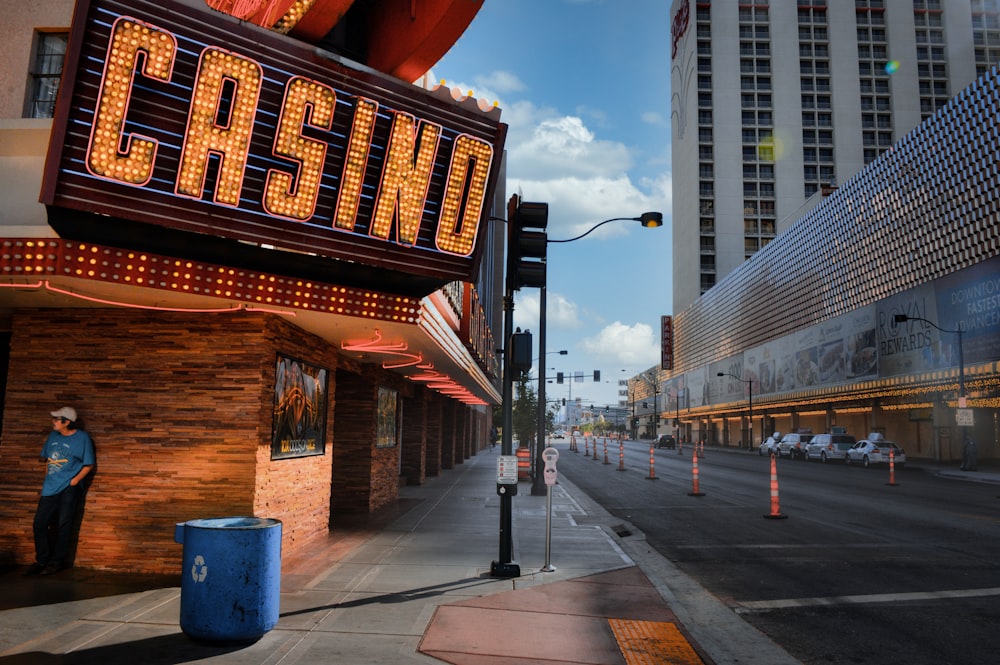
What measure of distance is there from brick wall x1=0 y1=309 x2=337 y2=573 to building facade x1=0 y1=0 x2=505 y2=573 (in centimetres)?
2

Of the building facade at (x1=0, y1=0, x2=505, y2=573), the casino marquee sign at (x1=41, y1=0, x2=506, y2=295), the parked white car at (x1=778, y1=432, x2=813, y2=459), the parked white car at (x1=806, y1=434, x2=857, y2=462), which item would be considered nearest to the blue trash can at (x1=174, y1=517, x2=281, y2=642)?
the building facade at (x1=0, y1=0, x2=505, y2=573)

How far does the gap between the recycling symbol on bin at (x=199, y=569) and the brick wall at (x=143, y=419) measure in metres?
2.77

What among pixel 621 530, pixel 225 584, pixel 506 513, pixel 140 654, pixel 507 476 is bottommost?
pixel 140 654

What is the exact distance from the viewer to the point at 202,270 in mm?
7434

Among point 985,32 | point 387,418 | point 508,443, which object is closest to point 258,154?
point 508,443

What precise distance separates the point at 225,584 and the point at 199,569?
242 mm

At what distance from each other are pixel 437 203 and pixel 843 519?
1182cm

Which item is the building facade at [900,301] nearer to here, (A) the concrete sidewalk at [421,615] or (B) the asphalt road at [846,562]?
(B) the asphalt road at [846,562]

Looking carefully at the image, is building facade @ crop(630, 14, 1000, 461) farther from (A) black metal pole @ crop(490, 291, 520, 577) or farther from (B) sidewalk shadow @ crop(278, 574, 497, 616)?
(B) sidewalk shadow @ crop(278, 574, 497, 616)

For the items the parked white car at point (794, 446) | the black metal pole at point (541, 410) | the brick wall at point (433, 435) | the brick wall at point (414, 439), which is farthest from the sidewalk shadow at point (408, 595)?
the parked white car at point (794, 446)

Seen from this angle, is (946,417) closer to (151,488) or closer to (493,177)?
(493,177)

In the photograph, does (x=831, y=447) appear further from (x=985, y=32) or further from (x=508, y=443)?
(x=985, y=32)

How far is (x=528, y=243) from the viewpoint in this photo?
10016 millimetres

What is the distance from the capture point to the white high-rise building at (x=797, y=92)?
10181 centimetres
